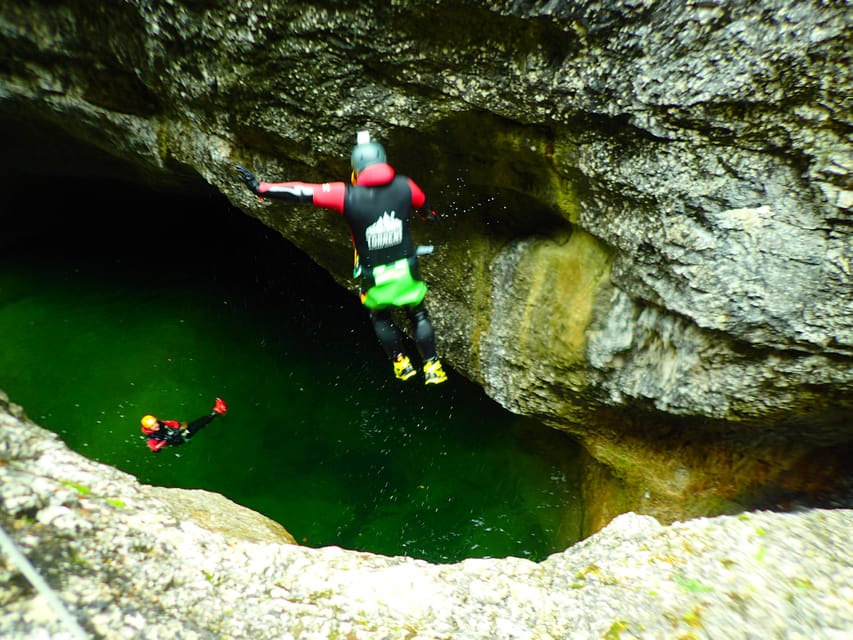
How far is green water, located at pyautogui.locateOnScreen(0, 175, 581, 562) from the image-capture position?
16.0ft

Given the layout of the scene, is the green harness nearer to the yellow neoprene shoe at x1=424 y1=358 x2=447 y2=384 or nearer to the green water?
the yellow neoprene shoe at x1=424 y1=358 x2=447 y2=384

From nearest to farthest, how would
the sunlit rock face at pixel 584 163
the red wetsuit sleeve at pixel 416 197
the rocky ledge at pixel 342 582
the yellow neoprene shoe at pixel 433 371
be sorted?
the rocky ledge at pixel 342 582, the sunlit rock face at pixel 584 163, the red wetsuit sleeve at pixel 416 197, the yellow neoprene shoe at pixel 433 371

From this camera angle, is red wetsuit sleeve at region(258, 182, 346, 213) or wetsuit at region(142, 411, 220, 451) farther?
wetsuit at region(142, 411, 220, 451)

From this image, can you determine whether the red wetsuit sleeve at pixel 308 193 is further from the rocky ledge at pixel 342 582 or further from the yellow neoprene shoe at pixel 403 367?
the rocky ledge at pixel 342 582

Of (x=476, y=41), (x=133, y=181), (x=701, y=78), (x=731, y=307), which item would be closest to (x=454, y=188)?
(x=476, y=41)

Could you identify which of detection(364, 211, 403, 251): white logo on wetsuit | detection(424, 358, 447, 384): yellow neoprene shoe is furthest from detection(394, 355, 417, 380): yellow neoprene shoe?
detection(364, 211, 403, 251): white logo on wetsuit

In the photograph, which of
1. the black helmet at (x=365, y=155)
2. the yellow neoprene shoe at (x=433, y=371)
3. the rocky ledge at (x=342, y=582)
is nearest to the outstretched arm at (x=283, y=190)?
the black helmet at (x=365, y=155)

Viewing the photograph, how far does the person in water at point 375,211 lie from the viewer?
2.92 metres

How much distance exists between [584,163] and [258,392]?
156 inches

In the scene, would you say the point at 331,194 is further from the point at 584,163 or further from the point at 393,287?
the point at 584,163

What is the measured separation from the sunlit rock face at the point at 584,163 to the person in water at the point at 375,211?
0.61m

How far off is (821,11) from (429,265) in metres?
2.77

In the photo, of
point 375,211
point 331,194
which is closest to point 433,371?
point 375,211

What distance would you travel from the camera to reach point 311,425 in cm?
538
